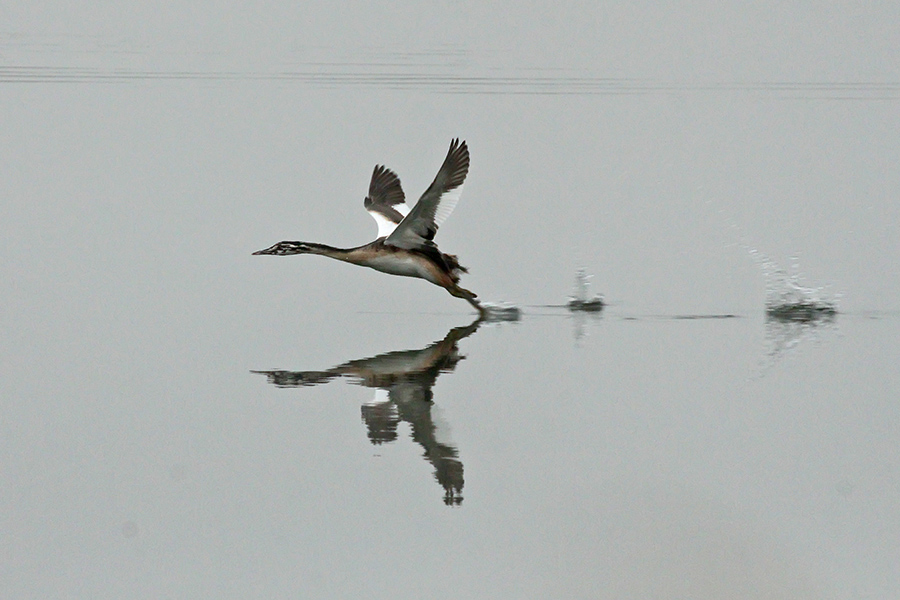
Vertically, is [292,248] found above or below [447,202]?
below

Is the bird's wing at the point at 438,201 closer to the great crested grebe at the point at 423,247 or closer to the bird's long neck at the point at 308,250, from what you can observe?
the great crested grebe at the point at 423,247

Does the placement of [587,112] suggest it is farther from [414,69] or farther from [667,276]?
[667,276]

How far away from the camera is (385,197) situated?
12.5 metres

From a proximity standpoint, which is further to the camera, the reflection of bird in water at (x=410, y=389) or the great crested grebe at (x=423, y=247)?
the great crested grebe at (x=423, y=247)

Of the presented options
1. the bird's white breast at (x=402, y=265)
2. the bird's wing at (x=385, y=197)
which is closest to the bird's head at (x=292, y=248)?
the bird's white breast at (x=402, y=265)

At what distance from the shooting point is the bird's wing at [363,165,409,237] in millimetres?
12219

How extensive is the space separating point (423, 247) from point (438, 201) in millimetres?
743

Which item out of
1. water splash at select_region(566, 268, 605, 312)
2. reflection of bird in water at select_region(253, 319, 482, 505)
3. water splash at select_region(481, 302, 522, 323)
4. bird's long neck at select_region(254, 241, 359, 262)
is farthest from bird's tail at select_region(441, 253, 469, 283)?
water splash at select_region(566, 268, 605, 312)

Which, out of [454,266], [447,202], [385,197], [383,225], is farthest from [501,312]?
[385,197]

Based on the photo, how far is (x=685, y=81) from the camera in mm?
20844

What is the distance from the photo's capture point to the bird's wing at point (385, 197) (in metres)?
12.2

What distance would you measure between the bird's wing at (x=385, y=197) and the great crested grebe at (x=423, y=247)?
0.56 meters

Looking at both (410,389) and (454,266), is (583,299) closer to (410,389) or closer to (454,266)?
(454,266)

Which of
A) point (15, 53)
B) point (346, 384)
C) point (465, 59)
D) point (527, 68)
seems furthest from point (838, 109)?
point (15, 53)
